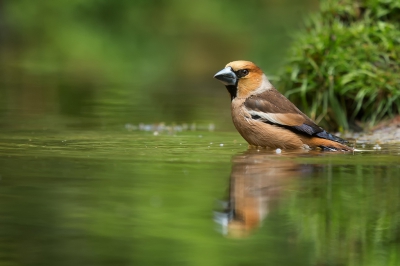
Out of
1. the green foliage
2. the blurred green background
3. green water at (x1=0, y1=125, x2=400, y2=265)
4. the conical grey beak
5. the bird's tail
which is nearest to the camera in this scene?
green water at (x1=0, y1=125, x2=400, y2=265)

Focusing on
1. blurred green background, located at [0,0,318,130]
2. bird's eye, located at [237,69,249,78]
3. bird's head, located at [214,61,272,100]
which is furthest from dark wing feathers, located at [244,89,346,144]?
blurred green background, located at [0,0,318,130]

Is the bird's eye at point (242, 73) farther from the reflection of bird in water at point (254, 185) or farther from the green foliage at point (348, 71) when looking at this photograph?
the green foliage at point (348, 71)

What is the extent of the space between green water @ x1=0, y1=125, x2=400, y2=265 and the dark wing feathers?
345 mm

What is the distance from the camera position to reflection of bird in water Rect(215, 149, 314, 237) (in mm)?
4799

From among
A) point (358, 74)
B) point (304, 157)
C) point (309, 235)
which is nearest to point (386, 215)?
point (309, 235)

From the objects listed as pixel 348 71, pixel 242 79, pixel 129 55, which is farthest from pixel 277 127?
pixel 129 55

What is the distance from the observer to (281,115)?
8367 millimetres

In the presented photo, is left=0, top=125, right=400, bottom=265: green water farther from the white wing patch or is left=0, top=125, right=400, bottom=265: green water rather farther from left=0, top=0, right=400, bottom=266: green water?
the white wing patch

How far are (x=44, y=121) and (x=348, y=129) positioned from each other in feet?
12.1

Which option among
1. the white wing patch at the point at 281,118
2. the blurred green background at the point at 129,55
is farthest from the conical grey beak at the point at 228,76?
the blurred green background at the point at 129,55

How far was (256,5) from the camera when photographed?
42.0 metres

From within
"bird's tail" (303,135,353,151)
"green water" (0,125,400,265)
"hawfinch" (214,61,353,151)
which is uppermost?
"hawfinch" (214,61,353,151)

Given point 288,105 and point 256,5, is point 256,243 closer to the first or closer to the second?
point 288,105

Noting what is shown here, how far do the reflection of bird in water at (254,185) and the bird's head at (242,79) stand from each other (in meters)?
0.86
